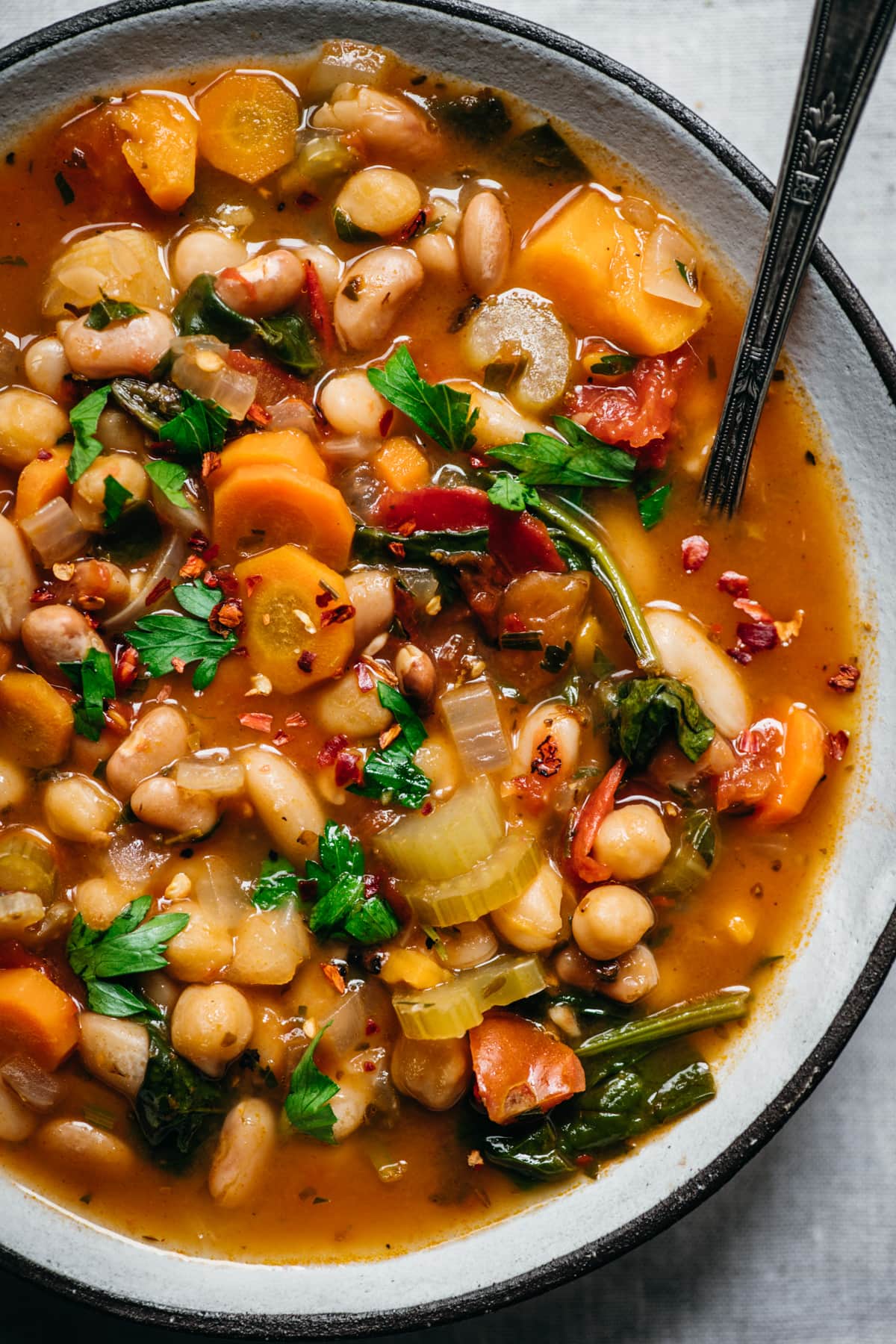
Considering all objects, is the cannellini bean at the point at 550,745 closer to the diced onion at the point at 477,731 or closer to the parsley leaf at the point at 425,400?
the diced onion at the point at 477,731

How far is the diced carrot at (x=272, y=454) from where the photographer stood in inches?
123

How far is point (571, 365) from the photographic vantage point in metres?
3.35

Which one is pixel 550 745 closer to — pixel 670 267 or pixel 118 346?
pixel 670 267

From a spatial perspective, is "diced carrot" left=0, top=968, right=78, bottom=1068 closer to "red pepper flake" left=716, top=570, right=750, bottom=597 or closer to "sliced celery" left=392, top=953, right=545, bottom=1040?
"sliced celery" left=392, top=953, right=545, bottom=1040

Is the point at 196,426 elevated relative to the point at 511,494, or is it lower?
elevated

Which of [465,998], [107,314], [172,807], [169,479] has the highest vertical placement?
[107,314]

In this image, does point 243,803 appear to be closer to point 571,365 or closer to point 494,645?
Answer: point 494,645

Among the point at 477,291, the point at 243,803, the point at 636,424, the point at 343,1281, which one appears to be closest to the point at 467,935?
the point at 243,803

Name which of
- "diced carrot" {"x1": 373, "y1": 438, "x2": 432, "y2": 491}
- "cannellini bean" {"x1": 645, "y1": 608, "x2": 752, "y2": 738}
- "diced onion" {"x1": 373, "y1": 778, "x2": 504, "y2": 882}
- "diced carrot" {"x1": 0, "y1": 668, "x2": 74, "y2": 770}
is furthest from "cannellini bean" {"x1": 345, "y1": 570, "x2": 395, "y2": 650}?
"diced carrot" {"x1": 0, "y1": 668, "x2": 74, "y2": 770}

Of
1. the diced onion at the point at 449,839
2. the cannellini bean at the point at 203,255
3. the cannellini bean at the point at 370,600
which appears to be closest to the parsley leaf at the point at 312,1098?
the diced onion at the point at 449,839

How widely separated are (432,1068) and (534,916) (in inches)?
19.8

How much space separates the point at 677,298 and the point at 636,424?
1.23 feet

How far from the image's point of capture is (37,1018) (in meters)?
3.07

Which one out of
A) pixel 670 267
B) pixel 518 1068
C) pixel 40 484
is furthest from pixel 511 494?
pixel 518 1068
